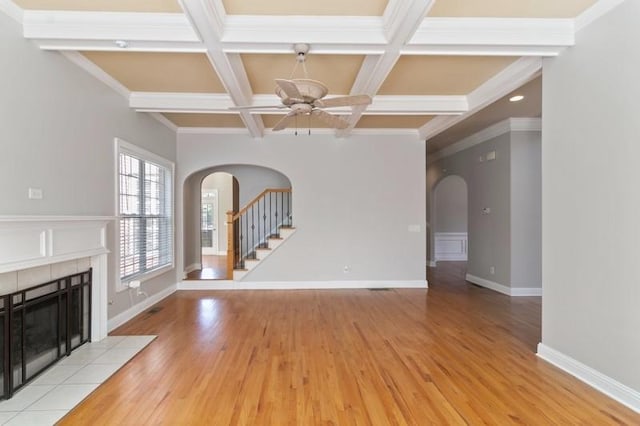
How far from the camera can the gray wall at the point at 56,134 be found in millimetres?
2654

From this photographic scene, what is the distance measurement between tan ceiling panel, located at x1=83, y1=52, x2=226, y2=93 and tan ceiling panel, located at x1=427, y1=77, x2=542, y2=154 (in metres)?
3.98

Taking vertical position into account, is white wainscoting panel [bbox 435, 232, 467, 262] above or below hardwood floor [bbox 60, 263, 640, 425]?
above

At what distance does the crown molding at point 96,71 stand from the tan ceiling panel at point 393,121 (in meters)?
3.54

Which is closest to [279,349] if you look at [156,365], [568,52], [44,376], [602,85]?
[156,365]

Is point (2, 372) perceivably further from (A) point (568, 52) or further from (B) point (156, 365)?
(A) point (568, 52)

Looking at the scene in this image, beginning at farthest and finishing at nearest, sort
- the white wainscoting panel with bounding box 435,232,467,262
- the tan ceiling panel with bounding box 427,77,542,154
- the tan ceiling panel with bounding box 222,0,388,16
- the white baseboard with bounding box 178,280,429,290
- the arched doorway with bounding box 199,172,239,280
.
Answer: the arched doorway with bounding box 199,172,239,280, the white wainscoting panel with bounding box 435,232,467,262, the white baseboard with bounding box 178,280,429,290, the tan ceiling panel with bounding box 427,77,542,154, the tan ceiling panel with bounding box 222,0,388,16

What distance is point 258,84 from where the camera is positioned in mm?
4176

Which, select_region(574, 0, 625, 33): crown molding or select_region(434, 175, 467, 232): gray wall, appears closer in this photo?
select_region(574, 0, 625, 33): crown molding

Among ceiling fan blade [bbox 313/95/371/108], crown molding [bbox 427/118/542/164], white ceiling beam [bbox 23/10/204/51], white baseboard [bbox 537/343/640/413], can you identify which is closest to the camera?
white baseboard [bbox 537/343/640/413]

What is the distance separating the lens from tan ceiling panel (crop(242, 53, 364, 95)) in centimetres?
343

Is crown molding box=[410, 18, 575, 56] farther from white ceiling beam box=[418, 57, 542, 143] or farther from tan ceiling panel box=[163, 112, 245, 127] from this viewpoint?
tan ceiling panel box=[163, 112, 245, 127]

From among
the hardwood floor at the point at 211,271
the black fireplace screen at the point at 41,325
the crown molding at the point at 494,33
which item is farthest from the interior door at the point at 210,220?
the crown molding at the point at 494,33

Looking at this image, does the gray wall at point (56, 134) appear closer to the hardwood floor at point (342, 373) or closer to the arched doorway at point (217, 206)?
the hardwood floor at point (342, 373)

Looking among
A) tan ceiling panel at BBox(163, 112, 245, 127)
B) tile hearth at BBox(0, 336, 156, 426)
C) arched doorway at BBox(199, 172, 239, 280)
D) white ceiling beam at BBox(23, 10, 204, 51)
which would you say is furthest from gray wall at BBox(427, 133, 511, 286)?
arched doorway at BBox(199, 172, 239, 280)
